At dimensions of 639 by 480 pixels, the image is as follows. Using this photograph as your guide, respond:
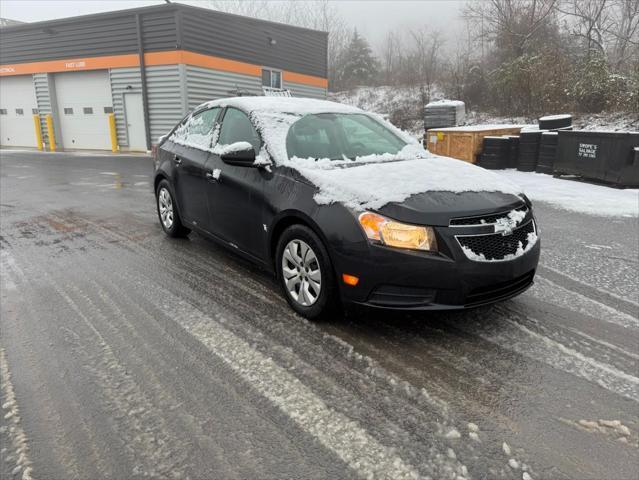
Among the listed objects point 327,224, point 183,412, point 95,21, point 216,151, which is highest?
point 95,21

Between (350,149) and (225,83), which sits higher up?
(225,83)

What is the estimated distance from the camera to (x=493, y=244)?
9.80ft

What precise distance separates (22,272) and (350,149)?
3.36 meters

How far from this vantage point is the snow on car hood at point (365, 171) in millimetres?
3111

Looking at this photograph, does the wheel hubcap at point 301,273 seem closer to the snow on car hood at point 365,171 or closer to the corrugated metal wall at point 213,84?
the snow on car hood at point 365,171

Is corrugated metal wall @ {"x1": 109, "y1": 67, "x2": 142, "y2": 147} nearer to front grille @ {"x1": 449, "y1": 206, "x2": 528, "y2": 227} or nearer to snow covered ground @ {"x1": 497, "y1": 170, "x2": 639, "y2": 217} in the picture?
snow covered ground @ {"x1": 497, "y1": 170, "x2": 639, "y2": 217}

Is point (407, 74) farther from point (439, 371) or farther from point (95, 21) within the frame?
point (439, 371)

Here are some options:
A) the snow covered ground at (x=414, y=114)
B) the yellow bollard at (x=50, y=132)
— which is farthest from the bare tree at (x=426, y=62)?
the yellow bollard at (x=50, y=132)

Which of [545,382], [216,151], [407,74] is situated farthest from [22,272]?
[407,74]

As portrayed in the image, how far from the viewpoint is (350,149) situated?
400 cm

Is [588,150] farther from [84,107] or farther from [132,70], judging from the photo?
[84,107]

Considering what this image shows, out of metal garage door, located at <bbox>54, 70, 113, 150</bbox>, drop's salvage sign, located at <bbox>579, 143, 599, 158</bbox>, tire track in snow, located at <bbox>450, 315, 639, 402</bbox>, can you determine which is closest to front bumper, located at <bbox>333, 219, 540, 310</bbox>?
tire track in snow, located at <bbox>450, 315, 639, 402</bbox>

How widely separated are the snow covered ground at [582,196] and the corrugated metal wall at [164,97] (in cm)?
1229

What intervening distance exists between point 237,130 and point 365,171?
1426mm
